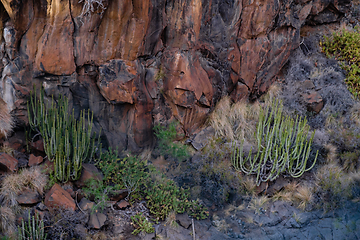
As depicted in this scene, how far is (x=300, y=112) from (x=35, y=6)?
5965mm

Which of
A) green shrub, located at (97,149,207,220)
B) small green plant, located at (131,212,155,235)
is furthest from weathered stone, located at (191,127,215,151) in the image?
small green plant, located at (131,212,155,235)

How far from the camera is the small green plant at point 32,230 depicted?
373cm

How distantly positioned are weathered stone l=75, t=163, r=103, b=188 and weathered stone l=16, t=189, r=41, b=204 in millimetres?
639

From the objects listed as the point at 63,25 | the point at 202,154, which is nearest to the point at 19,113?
the point at 63,25

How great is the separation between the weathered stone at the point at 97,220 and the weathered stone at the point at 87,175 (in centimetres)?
63

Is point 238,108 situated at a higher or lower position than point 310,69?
lower

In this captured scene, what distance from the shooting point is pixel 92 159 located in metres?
5.38

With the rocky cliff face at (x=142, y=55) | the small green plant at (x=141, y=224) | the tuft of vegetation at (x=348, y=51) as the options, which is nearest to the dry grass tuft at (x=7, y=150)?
the rocky cliff face at (x=142, y=55)

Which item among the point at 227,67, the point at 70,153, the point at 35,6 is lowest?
the point at 70,153

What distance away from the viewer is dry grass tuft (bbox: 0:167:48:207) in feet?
13.5

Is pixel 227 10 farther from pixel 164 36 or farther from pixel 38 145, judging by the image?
pixel 38 145

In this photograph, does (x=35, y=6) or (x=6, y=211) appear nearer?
(x=6, y=211)

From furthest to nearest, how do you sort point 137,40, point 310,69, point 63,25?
point 310,69 → point 137,40 → point 63,25

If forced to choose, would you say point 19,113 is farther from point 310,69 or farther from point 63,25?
point 310,69
